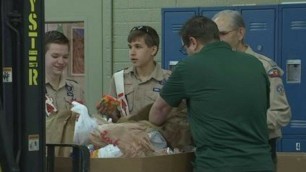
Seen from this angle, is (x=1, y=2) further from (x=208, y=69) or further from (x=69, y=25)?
(x=69, y=25)

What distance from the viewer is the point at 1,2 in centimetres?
280

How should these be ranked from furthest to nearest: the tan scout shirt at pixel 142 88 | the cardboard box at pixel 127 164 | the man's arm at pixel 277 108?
the tan scout shirt at pixel 142 88 → the man's arm at pixel 277 108 → the cardboard box at pixel 127 164

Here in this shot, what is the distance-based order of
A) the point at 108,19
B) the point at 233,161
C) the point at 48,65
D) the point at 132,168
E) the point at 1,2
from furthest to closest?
the point at 108,19, the point at 48,65, the point at 233,161, the point at 132,168, the point at 1,2

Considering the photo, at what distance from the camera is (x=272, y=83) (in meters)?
4.02

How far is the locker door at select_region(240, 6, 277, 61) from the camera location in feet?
21.8

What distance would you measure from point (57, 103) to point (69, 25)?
4.18 metres

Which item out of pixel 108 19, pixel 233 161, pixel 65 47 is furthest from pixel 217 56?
pixel 108 19

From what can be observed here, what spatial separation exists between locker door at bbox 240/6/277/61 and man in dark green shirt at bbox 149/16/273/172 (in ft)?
10.6

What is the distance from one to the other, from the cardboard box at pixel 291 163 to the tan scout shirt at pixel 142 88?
0.88m

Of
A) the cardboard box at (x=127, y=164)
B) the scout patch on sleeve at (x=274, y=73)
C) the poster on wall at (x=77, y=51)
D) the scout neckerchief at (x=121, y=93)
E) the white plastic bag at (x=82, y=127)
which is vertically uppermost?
the poster on wall at (x=77, y=51)

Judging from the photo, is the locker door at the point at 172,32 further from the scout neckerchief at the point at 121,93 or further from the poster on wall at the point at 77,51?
the scout neckerchief at the point at 121,93

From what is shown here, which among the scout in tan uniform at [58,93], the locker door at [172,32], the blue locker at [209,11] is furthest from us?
the locker door at [172,32]

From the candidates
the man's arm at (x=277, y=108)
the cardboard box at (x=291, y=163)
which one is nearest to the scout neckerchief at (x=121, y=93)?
the man's arm at (x=277, y=108)

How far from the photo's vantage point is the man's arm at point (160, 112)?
11.4 ft
